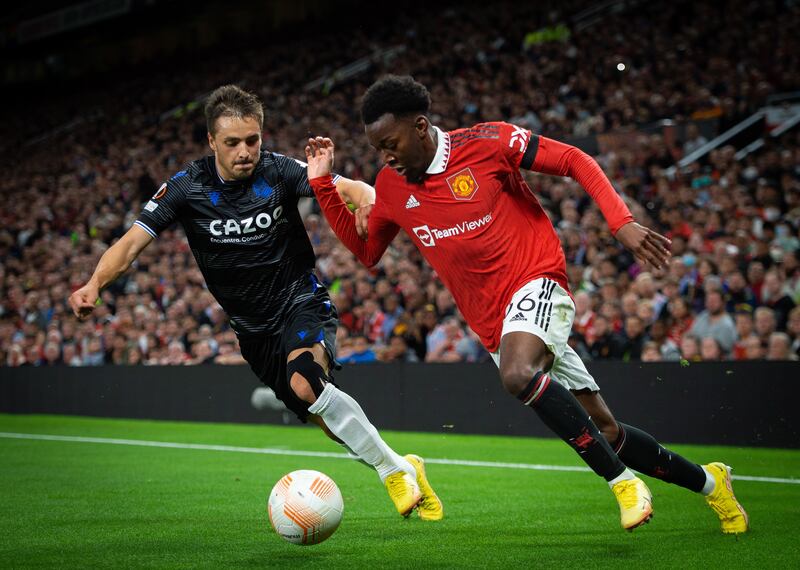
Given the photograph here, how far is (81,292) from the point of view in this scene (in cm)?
554

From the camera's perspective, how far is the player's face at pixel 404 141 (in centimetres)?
511

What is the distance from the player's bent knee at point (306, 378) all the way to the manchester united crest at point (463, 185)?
4.28ft

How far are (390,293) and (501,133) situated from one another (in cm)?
933

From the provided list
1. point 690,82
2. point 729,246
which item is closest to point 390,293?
point 729,246

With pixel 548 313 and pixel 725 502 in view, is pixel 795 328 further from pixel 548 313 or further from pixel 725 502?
pixel 548 313

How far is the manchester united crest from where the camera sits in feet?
17.0

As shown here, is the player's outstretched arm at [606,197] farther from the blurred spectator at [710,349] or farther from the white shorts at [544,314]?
the blurred spectator at [710,349]

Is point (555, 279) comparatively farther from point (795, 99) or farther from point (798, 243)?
point (795, 99)

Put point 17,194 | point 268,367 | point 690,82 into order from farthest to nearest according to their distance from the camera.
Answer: point 17,194 → point 690,82 → point 268,367

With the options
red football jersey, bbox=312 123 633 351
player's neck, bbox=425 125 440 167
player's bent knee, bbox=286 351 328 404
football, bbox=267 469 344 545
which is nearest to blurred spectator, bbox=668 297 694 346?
red football jersey, bbox=312 123 633 351

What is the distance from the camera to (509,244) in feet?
17.0

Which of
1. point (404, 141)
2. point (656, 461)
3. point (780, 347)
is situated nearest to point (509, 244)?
point (404, 141)

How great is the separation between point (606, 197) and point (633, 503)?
1.44 metres

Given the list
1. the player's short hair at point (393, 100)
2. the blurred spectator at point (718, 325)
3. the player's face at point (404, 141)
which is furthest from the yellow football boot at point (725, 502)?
the blurred spectator at point (718, 325)
